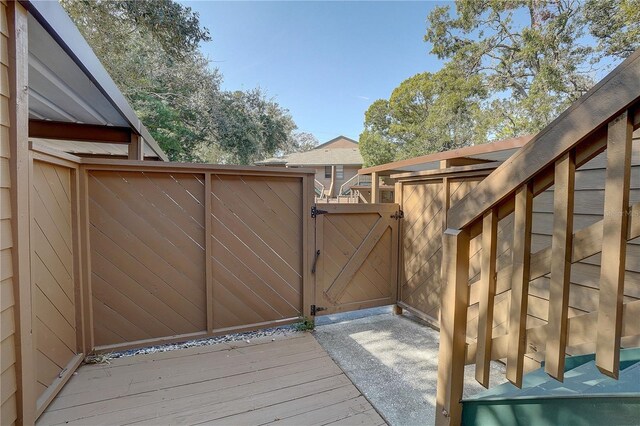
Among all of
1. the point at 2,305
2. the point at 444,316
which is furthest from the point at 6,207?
the point at 444,316

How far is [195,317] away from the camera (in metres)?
2.89

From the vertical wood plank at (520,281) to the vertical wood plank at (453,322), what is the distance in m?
0.23

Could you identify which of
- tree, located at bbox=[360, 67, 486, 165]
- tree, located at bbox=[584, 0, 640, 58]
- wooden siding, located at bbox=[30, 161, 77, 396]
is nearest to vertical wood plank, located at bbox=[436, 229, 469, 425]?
wooden siding, located at bbox=[30, 161, 77, 396]

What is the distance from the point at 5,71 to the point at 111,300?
1.97 meters

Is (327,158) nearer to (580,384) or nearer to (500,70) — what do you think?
(500,70)

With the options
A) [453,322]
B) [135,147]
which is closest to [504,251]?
[453,322]

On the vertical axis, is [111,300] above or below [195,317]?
above

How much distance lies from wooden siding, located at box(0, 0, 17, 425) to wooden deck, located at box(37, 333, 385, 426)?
584mm

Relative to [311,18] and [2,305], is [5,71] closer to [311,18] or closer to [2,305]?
[2,305]

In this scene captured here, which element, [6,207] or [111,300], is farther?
[111,300]

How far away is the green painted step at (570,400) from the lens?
1.04 meters

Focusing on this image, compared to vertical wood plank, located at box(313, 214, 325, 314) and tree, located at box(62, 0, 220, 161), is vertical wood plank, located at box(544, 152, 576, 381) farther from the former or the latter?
tree, located at box(62, 0, 220, 161)

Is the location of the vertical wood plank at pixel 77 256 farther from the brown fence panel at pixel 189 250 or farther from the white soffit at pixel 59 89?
the white soffit at pixel 59 89

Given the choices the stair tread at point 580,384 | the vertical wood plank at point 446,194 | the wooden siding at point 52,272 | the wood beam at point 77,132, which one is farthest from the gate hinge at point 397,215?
the wood beam at point 77,132
